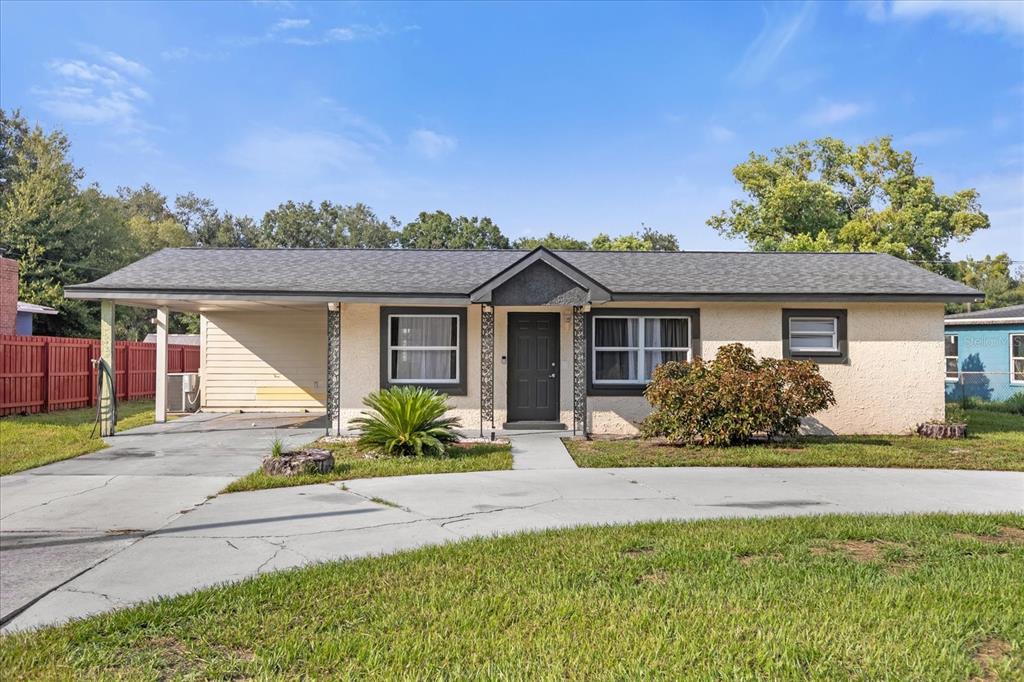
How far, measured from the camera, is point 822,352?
14211 mm

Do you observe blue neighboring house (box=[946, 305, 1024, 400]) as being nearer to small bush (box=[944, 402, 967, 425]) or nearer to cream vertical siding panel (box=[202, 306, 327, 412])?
small bush (box=[944, 402, 967, 425])

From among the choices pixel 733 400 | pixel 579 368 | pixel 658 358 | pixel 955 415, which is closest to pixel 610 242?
pixel 955 415

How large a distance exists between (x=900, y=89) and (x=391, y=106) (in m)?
14.4

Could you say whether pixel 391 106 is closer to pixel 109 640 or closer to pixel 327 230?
pixel 109 640

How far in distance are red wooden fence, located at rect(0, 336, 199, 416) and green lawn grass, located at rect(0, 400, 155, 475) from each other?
0.53 meters

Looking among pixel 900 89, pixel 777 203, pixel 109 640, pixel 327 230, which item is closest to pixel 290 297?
pixel 109 640

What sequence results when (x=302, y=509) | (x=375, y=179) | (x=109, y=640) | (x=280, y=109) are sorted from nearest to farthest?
(x=109, y=640) < (x=302, y=509) < (x=280, y=109) < (x=375, y=179)

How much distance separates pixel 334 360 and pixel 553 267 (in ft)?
16.3

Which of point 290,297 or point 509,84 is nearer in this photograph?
point 290,297

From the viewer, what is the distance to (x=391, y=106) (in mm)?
19500

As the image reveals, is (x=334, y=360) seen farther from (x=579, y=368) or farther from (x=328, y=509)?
(x=328, y=509)

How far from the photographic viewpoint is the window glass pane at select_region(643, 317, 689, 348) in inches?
572

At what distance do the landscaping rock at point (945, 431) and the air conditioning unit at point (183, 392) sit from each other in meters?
18.2

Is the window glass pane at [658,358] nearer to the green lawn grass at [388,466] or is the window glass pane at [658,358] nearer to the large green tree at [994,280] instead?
the green lawn grass at [388,466]
